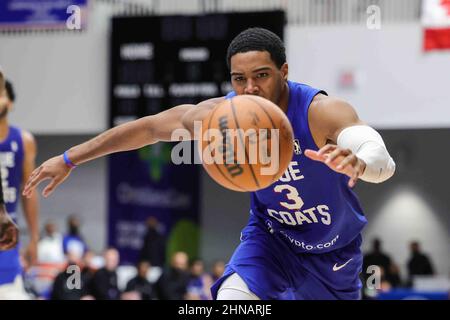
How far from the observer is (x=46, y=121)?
13.0m

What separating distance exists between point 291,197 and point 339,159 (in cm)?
92

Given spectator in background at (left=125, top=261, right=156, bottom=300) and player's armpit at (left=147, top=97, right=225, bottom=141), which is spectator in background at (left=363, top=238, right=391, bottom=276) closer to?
spectator in background at (left=125, top=261, right=156, bottom=300)

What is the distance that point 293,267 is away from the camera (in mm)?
4215

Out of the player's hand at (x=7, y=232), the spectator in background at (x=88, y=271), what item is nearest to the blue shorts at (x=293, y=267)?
the player's hand at (x=7, y=232)

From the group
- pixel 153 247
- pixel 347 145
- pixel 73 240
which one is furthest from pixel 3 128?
pixel 153 247

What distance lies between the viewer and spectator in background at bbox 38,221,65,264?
12.7m

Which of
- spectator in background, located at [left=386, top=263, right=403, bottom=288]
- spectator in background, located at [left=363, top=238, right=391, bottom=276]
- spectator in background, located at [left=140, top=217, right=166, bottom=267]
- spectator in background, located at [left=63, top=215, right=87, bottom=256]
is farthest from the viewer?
spectator in background, located at [left=140, top=217, right=166, bottom=267]

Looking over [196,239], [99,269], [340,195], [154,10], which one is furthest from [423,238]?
[340,195]

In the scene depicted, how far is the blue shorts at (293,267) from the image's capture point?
4070 mm

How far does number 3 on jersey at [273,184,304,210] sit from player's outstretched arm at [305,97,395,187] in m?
0.30

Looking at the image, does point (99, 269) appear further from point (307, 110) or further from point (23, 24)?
point (307, 110)

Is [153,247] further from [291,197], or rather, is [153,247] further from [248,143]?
[248,143]

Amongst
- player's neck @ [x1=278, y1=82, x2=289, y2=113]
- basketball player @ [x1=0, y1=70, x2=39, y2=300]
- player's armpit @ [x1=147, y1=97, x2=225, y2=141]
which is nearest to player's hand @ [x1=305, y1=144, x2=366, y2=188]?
player's neck @ [x1=278, y1=82, x2=289, y2=113]
